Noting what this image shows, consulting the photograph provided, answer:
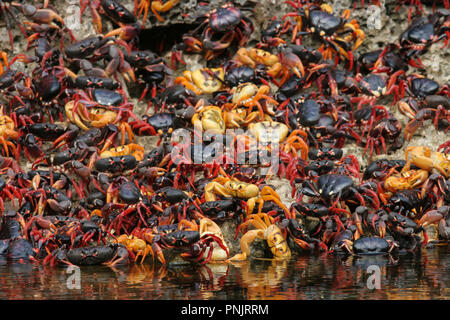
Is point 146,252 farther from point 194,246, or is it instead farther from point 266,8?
point 266,8

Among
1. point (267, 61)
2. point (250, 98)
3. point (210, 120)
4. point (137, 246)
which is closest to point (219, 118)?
point (210, 120)

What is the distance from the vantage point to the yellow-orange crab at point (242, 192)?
9602mm

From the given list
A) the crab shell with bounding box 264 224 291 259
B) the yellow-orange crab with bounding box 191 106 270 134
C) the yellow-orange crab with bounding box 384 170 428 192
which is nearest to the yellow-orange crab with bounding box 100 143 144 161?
the yellow-orange crab with bounding box 191 106 270 134

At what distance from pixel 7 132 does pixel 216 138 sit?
2.84 m

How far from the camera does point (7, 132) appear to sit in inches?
431

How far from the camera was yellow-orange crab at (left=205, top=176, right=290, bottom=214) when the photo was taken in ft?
31.5

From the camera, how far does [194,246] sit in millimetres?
8789

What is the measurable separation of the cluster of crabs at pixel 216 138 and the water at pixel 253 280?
405 millimetres

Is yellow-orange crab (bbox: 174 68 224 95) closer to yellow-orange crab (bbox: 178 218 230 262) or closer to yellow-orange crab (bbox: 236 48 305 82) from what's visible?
yellow-orange crab (bbox: 236 48 305 82)

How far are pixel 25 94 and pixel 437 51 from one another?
20.0 feet

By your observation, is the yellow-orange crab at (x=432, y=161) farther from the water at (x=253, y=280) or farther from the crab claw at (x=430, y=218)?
the water at (x=253, y=280)

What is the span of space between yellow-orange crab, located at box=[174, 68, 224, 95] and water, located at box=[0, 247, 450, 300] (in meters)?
3.51

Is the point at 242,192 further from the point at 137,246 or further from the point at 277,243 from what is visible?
the point at 137,246
